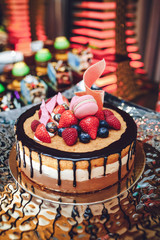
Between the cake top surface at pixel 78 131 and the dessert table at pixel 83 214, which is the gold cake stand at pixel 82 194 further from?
the cake top surface at pixel 78 131

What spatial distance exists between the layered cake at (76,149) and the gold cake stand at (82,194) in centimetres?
3

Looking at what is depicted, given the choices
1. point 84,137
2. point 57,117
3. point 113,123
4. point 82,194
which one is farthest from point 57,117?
point 82,194

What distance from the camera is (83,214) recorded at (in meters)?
1.38

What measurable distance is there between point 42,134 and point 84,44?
3105mm

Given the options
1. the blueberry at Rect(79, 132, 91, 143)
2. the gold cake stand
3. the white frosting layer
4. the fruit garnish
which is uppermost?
the fruit garnish

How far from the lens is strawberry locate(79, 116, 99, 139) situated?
1529 mm

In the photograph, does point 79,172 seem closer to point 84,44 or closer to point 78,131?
point 78,131

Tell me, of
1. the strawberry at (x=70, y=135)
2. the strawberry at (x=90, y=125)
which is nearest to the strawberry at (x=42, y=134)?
the strawberry at (x=70, y=135)

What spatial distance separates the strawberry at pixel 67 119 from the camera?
1.57 meters

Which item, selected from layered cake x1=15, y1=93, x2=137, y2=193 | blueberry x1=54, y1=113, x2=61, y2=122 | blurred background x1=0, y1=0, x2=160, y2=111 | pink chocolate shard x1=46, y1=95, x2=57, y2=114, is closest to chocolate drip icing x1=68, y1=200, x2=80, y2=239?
layered cake x1=15, y1=93, x2=137, y2=193

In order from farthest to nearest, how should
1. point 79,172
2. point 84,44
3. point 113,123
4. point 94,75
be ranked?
point 84,44 < point 94,75 < point 113,123 < point 79,172

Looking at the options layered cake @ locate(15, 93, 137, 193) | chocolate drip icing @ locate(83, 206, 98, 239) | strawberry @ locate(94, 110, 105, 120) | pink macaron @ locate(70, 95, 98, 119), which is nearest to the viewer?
chocolate drip icing @ locate(83, 206, 98, 239)

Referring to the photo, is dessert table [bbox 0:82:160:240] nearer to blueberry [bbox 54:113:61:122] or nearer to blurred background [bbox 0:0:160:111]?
blueberry [bbox 54:113:61:122]

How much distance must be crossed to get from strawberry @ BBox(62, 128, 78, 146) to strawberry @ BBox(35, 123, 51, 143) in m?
0.11
